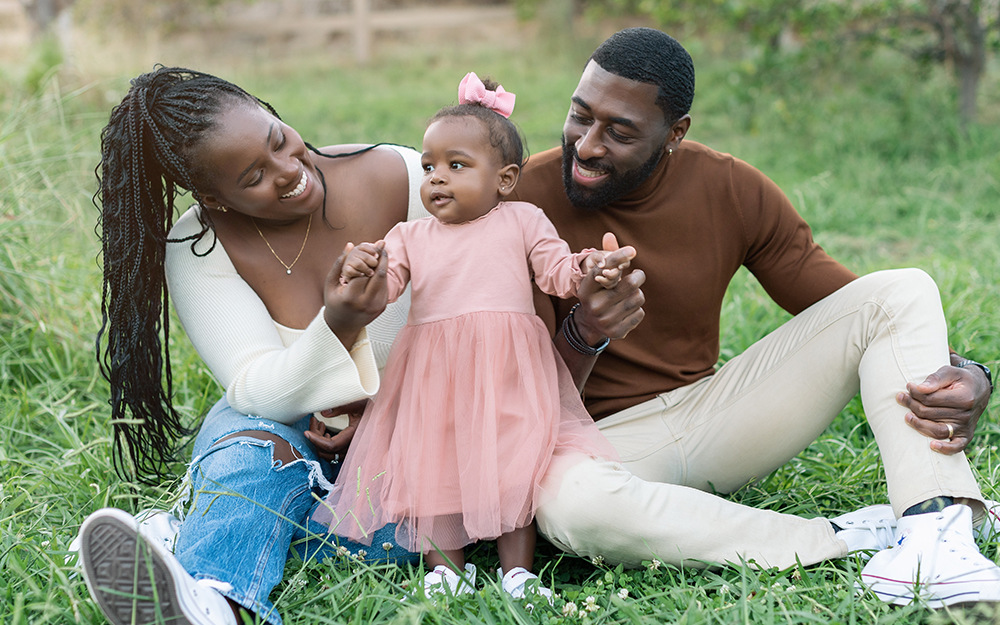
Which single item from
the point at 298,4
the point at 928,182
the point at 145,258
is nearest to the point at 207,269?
the point at 145,258

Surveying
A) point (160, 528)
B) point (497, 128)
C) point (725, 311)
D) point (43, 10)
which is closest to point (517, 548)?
point (160, 528)

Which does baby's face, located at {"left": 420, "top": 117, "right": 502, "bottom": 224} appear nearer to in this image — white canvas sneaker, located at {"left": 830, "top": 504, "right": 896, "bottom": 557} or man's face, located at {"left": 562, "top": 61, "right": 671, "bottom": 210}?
man's face, located at {"left": 562, "top": 61, "right": 671, "bottom": 210}

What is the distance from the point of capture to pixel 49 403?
117 inches

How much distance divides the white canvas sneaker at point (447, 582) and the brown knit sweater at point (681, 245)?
64cm

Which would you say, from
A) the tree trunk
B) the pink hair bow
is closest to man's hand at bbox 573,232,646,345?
the pink hair bow

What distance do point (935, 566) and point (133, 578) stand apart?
1616mm

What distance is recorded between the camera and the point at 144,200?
2.22m

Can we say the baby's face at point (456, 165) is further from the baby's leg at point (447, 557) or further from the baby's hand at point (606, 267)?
the baby's leg at point (447, 557)

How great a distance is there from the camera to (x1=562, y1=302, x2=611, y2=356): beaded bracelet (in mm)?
2125

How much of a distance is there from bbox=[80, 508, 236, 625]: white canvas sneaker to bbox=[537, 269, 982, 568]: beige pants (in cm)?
78

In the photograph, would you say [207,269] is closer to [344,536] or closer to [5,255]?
[344,536]

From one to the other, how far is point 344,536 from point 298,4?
1208cm

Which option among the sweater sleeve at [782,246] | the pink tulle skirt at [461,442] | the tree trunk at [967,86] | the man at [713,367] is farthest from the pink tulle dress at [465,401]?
the tree trunk at [967,86]

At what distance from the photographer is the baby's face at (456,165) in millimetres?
1984
